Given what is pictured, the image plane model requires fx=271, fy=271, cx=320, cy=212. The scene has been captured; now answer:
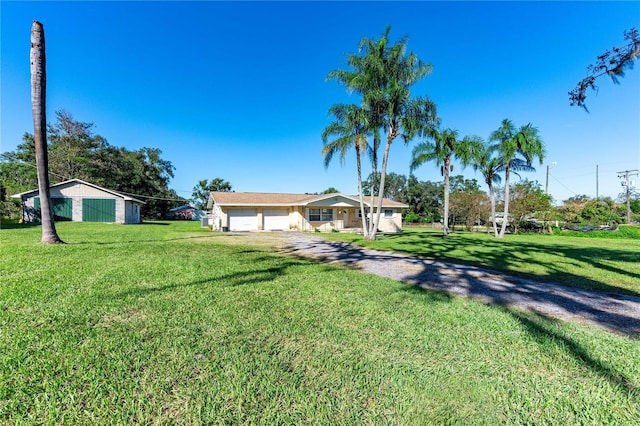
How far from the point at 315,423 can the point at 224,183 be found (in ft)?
181

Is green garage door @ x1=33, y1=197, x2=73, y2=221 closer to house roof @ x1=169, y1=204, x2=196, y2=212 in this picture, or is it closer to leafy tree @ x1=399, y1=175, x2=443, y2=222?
house roof @ x1=169, y1=204, x2=196, y2=212

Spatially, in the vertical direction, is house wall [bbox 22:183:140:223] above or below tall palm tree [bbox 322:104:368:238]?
below

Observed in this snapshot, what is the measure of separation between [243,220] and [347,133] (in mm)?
10786

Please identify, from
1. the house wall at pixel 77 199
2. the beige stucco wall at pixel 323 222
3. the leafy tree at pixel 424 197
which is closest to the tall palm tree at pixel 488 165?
the beige stucco wall at pixel 323 222

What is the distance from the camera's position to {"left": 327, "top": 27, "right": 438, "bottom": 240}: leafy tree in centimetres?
1425

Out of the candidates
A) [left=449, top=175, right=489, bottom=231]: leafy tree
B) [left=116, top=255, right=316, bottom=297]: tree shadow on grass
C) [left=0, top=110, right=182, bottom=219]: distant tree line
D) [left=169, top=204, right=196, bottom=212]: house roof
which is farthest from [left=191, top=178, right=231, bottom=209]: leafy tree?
[left=116, top=255, right=316, bottom=297]: tree shadow on grass

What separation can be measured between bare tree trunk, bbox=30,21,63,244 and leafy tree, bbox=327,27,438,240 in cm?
1164

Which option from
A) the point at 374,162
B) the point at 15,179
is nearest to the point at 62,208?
the point at 15,179

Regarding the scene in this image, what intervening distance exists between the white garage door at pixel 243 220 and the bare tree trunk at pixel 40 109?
12.3 metres

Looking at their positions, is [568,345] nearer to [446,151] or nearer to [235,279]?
[235,279]

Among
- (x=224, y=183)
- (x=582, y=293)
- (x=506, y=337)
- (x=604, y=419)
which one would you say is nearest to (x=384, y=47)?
(x=582, y=293)

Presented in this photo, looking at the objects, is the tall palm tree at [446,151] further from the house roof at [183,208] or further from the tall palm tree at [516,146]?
the house roof at [183,208]

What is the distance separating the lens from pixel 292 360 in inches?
96.9

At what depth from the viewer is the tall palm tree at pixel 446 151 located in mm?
18328
